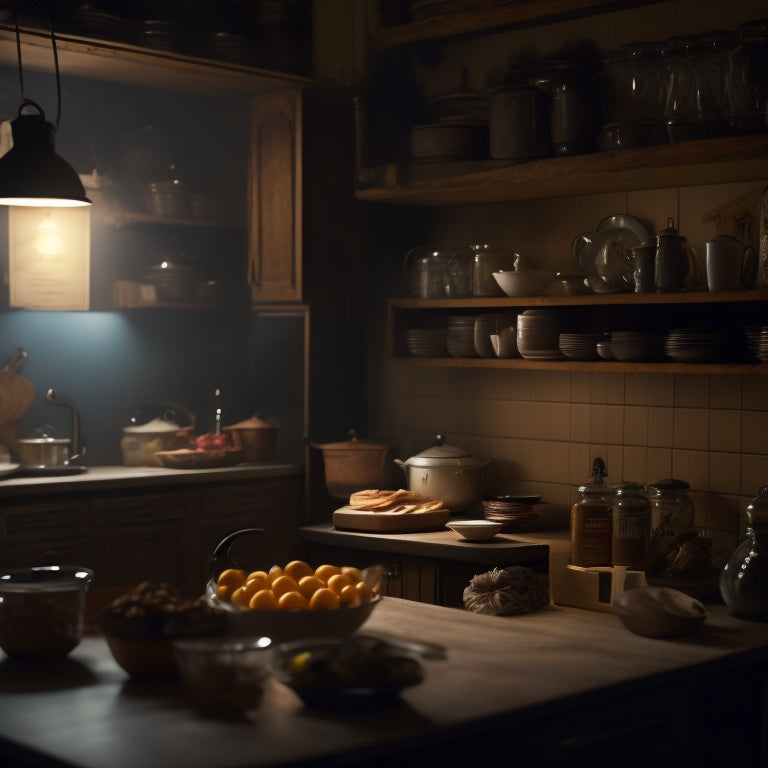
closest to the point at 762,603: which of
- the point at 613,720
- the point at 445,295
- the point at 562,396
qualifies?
the point at 613,720

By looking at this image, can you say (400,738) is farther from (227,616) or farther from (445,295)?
A: (445,295)

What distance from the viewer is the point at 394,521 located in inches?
183

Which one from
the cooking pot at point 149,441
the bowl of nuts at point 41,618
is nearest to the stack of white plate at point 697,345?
the cooking pot at point 149,441

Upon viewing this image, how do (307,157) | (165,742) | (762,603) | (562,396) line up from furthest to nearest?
(307,157) → (562,396) → (762,603) → (165,742)

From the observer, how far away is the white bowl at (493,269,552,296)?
4.74 m

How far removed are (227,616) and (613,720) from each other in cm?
77

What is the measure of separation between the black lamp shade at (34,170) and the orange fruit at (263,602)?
4.85ft

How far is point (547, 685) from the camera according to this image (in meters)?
2.40

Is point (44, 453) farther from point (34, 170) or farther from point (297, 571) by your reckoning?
point (297, 571)

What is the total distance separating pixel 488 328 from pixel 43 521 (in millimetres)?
1786

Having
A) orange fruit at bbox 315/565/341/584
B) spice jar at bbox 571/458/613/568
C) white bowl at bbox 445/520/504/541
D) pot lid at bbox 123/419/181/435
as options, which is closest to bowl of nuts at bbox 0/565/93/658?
orange fruit at bbox 315/565/341/584

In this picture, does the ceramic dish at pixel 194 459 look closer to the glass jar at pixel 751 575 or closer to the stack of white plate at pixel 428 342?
the stack of white plate at pixel 428 342

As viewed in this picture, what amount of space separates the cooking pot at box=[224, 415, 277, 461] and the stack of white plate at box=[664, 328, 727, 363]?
1.92 meters

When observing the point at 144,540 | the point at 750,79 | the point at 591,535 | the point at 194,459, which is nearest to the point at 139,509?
the point at 144,540
